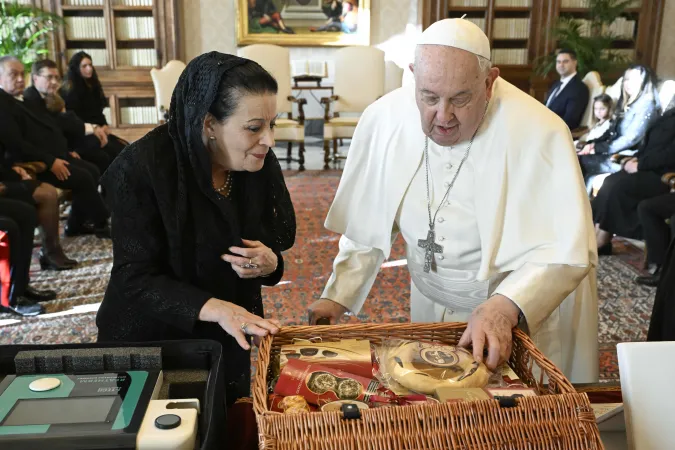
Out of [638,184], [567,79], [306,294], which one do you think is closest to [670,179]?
[638,184]

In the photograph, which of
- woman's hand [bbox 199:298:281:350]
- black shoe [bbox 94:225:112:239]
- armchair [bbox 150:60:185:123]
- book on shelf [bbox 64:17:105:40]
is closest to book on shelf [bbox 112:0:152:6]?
book on shelf [bbox 64:17:105:40]

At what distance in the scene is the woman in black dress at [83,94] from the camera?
257 inches

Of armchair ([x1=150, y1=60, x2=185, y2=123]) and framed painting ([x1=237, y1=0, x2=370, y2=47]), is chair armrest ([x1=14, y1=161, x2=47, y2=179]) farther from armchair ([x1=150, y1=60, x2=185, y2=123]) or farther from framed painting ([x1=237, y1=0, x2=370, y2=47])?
framed painting ([x1=237, y1=0, x2=370, y2=47])

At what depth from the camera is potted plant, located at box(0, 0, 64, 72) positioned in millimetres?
7379

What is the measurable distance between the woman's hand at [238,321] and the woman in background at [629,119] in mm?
4811

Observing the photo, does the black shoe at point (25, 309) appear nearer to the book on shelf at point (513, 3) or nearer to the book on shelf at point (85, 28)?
the book on shelf at point (85, 28)

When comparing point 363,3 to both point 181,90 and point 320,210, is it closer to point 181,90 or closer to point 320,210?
point 320,210

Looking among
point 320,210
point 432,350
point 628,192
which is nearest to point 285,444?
point 432,350

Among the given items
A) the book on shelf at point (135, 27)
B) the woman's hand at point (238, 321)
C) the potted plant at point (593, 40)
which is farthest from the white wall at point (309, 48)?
the woman's hand at point (238, 321)

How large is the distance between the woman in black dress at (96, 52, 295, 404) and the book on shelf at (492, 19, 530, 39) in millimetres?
8401

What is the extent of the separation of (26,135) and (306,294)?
2.50m

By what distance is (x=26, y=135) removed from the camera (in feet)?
16.0

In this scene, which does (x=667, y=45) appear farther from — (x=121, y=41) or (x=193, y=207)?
(x=193, y=207)

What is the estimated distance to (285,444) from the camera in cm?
89
